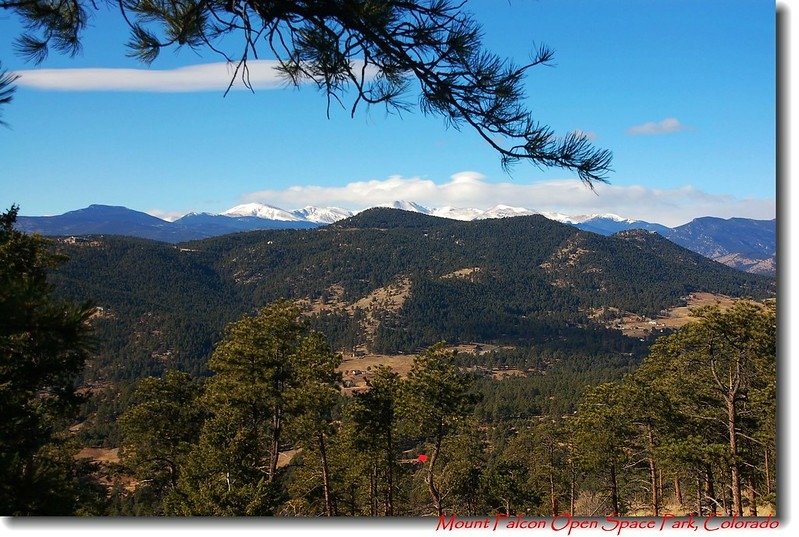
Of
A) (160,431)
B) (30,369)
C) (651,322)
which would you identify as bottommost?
(651,322)

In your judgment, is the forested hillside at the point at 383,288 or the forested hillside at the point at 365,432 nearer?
the forested hillside at the point at 365,432

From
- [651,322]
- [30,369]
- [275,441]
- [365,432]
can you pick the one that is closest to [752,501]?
[365,432]

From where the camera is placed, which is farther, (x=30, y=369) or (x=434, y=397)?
(x=434, y=397)

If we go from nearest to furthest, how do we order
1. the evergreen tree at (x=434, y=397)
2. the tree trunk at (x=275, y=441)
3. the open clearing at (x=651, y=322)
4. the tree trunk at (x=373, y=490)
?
1. the tree trunk at (x=275, y=441)
2. the evergreen tree at (x=434, y=397)
3. the tree trunk at (x=373, y=490)
4. the open clearing at (x=651, y=322)

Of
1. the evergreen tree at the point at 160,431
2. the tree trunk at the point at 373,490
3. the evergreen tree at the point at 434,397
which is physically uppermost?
the evergreen tree at the point at 434,397

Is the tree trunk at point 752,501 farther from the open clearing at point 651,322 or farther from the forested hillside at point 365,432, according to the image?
the open clearing at point 651,322

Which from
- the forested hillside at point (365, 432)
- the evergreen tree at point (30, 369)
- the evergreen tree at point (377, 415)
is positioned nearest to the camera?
the evergreen tree at point (30, 369)

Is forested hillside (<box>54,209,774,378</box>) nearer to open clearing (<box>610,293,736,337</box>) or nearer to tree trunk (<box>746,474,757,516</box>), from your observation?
open clearing (<box>610,293,736,337</box>)

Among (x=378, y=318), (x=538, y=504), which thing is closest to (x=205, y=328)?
(x=378, y=318)

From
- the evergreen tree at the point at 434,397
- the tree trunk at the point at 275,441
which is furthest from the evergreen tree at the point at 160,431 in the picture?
the evergreen tree at the point at 434,397

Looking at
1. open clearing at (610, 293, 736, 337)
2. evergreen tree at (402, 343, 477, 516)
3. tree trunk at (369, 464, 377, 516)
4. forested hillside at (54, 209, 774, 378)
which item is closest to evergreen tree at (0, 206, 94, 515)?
evergreen tree at (402, 343, 477, 516)

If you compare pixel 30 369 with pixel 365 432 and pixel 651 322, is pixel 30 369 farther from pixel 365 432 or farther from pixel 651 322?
pixel 651 322

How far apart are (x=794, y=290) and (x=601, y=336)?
13592 centimetres

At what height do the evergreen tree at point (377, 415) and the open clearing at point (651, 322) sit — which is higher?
the evergreen tree at point (377, 415)
